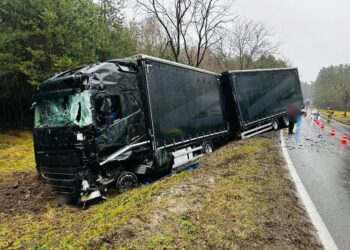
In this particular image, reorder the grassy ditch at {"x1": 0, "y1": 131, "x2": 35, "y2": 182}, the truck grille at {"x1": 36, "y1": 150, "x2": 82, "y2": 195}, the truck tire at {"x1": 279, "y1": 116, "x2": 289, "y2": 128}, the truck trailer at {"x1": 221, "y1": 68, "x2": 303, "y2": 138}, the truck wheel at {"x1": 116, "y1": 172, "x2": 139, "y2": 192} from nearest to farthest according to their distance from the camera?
the truck grille at {"x1": 36, "y1": 150, "x2": 82, "y2": 195} → the truck wheel at {"x1": 116, "y1": 172, "x2": 139, "y2": 192} → the grassy ditch at {"x1": 0, "y1": 131, "x2": 35, "y2": 182} → the truck trailer at {"x1": 221, "y1": 68, "x2": 303, "y2": 138} → the truck tire at {"x1": 279, "y1": 116, "x2": 289, "y2": 128}

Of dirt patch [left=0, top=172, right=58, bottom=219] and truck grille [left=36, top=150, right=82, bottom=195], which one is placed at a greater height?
truck grille [left=36, top=150, right=82, bottom=195]

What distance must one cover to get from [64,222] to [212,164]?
480cm

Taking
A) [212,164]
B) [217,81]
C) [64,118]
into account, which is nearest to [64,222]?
[64,118]

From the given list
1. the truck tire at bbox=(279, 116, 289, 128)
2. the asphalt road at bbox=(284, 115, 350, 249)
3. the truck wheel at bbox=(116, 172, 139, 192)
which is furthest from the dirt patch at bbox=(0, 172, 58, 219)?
the truck tire at bbox=(279, 116, 289, 128)

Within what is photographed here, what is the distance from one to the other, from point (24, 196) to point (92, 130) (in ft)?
9.87

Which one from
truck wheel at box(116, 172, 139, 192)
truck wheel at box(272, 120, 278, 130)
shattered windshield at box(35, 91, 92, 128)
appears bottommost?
truck wheel at box(116, 172, 139, 192)

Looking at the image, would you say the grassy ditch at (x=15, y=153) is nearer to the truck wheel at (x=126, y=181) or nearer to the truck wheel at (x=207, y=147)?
the truck wheel at (x=126, y=181)

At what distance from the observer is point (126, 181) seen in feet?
27.3

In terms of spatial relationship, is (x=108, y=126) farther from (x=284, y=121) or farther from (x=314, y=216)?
(x=284, y=121)

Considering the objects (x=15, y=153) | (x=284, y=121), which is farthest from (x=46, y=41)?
(x=284, y=121)

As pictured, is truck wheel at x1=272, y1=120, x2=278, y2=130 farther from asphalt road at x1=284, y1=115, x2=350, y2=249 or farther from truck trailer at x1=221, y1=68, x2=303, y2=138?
asphalt road at x1=284, y1=115, x2=350, y2=249

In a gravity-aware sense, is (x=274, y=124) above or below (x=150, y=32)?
below

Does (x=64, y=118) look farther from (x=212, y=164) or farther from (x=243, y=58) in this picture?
(x=243, y=58)

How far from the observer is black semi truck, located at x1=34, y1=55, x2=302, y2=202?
24.3 ft
